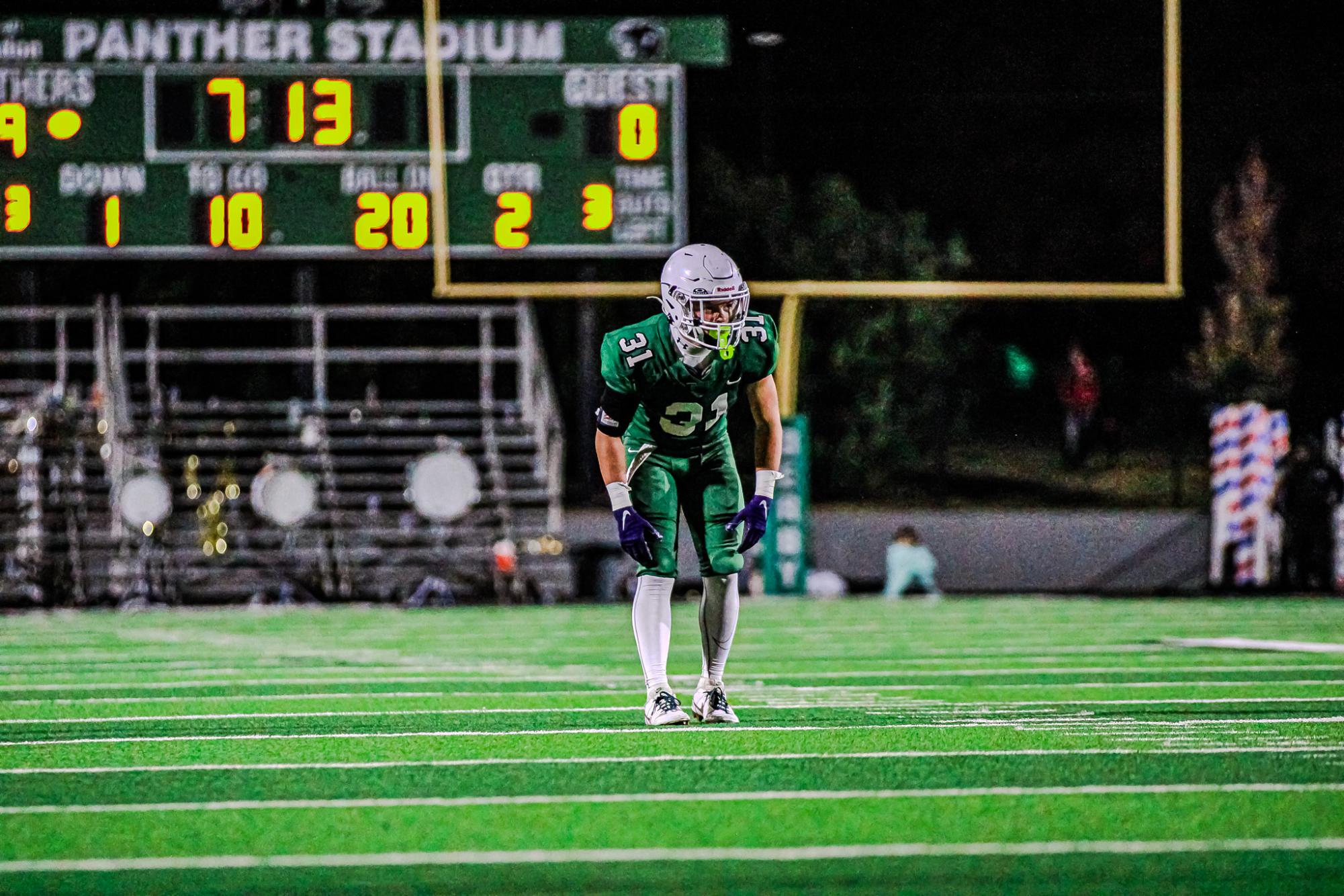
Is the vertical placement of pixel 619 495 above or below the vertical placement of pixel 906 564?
above

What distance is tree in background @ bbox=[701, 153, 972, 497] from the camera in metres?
22.9

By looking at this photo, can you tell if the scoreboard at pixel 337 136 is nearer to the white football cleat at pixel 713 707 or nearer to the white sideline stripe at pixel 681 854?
the white football cleat at pixel 713 707

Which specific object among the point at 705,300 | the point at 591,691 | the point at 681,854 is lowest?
the point at 591,691

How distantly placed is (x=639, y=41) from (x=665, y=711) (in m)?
8.95

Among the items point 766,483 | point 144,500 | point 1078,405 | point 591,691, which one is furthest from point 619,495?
point 1078,405

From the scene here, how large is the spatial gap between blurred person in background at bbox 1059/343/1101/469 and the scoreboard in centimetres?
1154

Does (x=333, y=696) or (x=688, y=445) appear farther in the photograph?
(x=333, y=696)

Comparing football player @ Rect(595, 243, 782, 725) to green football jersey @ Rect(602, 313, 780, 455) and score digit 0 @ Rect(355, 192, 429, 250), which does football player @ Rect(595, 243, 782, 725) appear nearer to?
green football jersey @ Rect(602, 313, 780, 455)

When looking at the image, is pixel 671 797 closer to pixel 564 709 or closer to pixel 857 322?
pixel 564 709

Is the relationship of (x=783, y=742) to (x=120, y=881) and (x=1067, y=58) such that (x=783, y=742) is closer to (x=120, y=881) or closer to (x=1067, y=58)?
(x=120, y=881)

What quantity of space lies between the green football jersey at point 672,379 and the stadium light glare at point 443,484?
10766mm

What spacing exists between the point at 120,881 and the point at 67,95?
11621 mm

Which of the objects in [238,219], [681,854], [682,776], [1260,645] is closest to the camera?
[681,854]

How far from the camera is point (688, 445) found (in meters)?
6.20
